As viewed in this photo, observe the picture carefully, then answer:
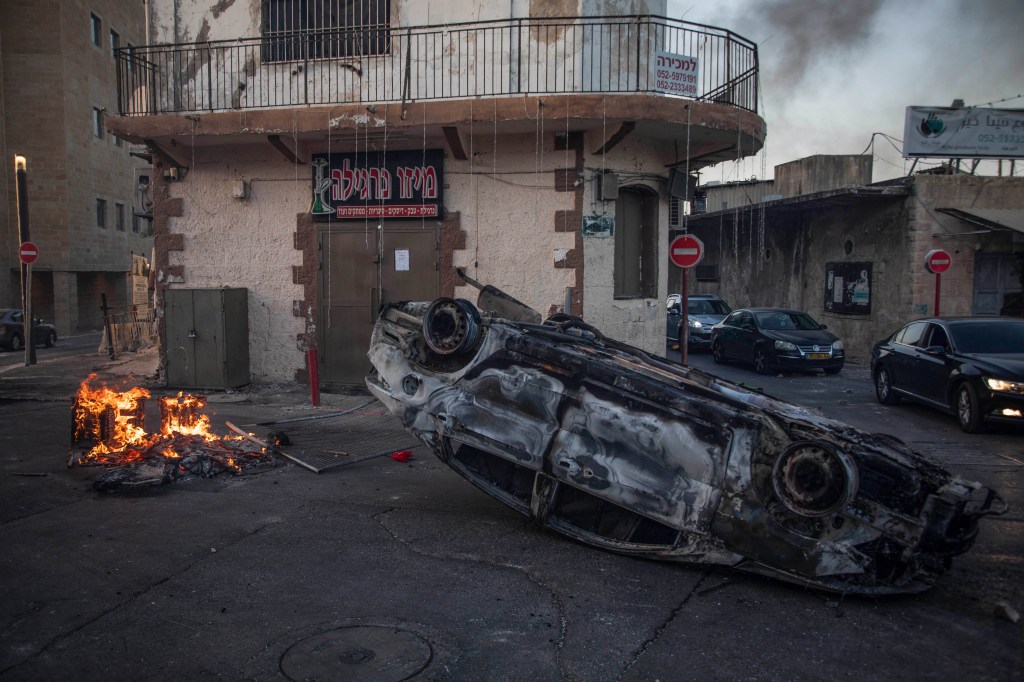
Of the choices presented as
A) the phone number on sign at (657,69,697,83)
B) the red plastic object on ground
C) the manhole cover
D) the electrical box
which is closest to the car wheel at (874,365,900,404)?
the electrical box

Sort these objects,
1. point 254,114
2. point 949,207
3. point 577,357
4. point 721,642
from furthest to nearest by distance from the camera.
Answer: point 949,207, point 254,114, point 577,357, point 721,642

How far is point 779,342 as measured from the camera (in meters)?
16.2

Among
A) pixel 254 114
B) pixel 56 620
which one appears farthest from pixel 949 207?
pixel 56 620

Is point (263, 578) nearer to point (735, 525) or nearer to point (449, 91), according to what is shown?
point (735, 525)

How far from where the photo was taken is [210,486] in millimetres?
7207

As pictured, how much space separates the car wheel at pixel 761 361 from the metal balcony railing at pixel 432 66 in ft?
20.0

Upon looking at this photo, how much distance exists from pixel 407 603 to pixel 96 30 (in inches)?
1525

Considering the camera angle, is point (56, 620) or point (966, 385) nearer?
point (56, 620)

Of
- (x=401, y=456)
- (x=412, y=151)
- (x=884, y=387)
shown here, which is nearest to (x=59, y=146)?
(x=412, y=151)

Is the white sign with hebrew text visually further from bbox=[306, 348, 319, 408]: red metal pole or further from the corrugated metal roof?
the corrugated metal roof

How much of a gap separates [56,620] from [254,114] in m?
9.12

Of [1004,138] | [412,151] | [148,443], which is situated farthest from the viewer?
[1004,138]

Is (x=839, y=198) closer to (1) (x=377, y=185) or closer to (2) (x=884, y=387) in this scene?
(2) (x=884, y=387)

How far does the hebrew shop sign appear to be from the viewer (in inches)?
485
